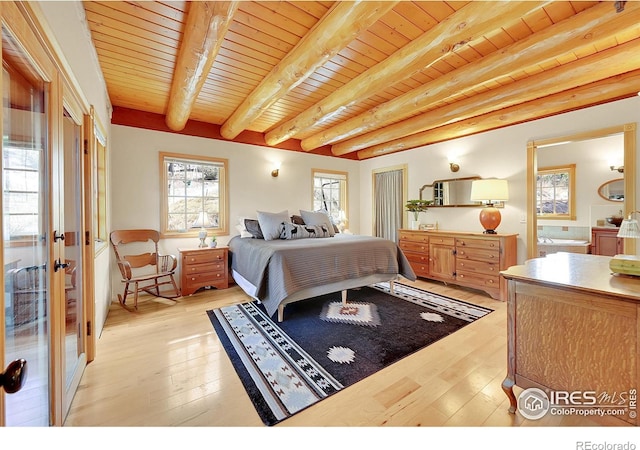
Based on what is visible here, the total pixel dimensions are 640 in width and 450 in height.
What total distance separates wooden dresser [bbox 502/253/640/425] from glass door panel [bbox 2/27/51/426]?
240 cm

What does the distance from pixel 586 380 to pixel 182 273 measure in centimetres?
393

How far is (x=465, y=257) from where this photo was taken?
12.3ft

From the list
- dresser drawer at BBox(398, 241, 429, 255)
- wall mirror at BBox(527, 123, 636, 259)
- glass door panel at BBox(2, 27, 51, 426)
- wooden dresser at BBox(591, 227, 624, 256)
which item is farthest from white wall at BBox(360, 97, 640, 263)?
glass door panel at BBox(2, 27, 51, 426)

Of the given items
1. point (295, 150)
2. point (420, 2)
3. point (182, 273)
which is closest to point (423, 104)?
point (420, 2)

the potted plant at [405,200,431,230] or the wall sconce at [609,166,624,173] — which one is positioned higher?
the wall sconce at [609,166,624,173]

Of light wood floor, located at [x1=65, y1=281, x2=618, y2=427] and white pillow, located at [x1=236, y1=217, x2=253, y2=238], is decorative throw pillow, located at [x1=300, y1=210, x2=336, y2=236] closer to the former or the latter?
white pillow, located at [x1=236, y1=217, x2=253, y2=238]

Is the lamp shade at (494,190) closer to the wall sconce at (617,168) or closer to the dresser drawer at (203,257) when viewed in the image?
the wall sconce at (617,168)

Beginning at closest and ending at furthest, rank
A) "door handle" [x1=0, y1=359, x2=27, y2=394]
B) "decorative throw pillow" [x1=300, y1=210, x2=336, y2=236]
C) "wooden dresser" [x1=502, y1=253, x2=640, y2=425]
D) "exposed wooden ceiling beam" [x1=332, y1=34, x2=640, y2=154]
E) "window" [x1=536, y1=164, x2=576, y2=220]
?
"door handle" [x1=0, y1=359, x2=27, y2=394] < "wooden dresser" [x1=502, y1=253, x2=640, y2=425] < "exposed wooden ceiling beam" [x1=332, y1=34, x2=640, y2=154] < "decorative throw pillow" [x1=300, y1=210, x2=336, y2=236] < "window" [x1=536, y1=164, x2=576, y2=220]

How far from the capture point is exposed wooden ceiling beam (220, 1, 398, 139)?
1.72m

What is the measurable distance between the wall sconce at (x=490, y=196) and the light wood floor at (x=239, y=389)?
5.46 feet

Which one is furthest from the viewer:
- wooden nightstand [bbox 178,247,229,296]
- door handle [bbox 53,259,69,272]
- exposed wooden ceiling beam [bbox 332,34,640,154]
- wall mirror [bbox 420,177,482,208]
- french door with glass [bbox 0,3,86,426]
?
wall mirror [bbox 420,177,482,208]

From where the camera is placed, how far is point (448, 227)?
454cm

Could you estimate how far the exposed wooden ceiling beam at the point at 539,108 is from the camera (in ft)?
8.77

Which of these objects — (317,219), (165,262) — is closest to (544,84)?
(317,219)
